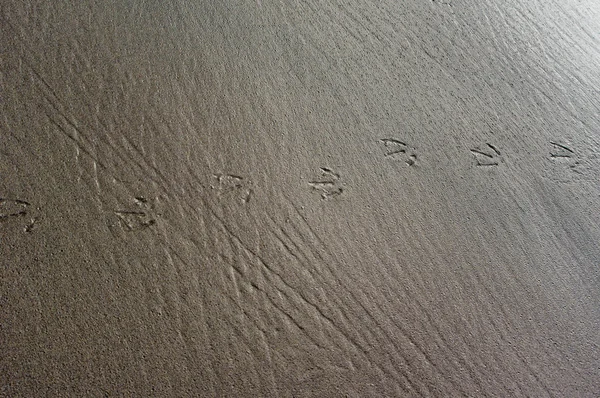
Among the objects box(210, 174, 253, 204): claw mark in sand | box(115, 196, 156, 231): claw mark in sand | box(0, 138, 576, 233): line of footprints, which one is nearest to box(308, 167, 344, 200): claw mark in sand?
box(0, 138, 576, 233): line of footprints

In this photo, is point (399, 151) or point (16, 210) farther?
point (399, 151)

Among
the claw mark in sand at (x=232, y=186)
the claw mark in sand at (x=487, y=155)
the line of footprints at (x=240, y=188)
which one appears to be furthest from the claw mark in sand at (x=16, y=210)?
the claw mark in sand at (x=487, y=155)

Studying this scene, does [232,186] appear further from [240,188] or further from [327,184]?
[327,184]

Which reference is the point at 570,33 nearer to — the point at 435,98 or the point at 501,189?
the point at 435,98

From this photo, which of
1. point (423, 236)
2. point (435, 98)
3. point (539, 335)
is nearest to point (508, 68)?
point (435, 98)

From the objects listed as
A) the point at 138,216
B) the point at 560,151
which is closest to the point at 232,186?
the point at 138,216
